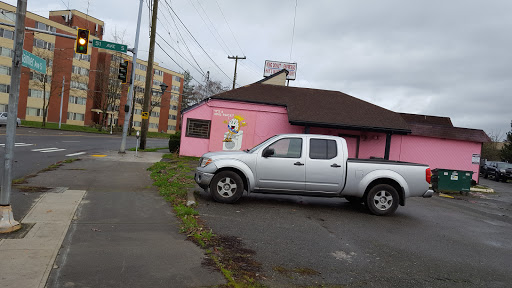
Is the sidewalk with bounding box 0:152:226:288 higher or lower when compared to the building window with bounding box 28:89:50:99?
lower

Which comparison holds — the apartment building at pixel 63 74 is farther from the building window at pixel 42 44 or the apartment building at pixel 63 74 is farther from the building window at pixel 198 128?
the building window at pixel 198 128

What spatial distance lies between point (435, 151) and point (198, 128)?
531 inches

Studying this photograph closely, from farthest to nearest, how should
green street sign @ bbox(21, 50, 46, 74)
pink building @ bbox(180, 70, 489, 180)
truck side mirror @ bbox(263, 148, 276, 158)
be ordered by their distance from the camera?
pink building @ bbox(180, 70, 489, 180) < truck side mirror @ bbox(263, 148, 276, 158) < green street sign @ bbox(21, 50, 46, 74)

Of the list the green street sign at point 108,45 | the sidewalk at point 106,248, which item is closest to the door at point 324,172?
the sidewalk at point 106,248

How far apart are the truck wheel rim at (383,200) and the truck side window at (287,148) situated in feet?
6.80

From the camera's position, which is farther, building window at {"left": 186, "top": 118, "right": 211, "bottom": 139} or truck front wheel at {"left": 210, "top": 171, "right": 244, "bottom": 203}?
building window at {"left": 186, "top": 118, "right": 211, "bottom": 139}

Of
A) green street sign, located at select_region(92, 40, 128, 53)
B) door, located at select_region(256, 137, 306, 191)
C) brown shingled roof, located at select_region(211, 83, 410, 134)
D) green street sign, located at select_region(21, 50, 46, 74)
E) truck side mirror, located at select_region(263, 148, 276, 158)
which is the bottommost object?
door, located at select_region(256, 137, 306, 191)

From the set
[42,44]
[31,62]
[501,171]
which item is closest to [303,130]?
[31,62]

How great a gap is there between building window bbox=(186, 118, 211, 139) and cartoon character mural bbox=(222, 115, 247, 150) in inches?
41.2

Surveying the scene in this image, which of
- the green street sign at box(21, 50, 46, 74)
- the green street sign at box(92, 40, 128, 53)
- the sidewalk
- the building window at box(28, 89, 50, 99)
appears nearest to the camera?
the sidewalk

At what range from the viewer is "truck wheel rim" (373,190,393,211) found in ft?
28.1

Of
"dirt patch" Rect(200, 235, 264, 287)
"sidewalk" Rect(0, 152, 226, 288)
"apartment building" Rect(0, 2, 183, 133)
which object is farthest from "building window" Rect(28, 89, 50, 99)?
"dirt patch" Rect(200, 235, 264, 287)

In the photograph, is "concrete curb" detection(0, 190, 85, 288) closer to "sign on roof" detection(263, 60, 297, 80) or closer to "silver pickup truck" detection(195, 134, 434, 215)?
"silver pickup truck" detection(195, 134, 434, 215)

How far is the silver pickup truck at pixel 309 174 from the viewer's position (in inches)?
330
